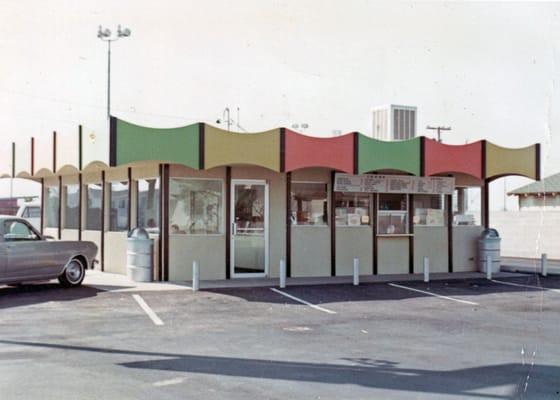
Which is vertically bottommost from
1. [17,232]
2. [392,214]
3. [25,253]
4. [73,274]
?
[73,274]

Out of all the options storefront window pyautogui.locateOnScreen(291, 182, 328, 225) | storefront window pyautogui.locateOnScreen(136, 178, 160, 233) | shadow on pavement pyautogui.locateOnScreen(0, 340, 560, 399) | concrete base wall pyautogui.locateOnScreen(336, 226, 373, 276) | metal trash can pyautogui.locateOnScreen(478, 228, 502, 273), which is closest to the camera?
shadow on pavement pyautogui.locateOnScreen(0, 340, 560, 399)

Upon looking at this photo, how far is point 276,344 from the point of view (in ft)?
28.6

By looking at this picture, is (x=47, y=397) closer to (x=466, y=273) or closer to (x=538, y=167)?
(x=466, y=273)

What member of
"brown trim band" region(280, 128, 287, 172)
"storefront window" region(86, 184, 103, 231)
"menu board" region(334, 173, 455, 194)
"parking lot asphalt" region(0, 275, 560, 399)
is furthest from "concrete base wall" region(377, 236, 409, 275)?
"storefront window" region(86, 184, 103, 231)

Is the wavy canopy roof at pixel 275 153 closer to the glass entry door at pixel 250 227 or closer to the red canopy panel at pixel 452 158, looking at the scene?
the red canopy panel at pixel 452 158

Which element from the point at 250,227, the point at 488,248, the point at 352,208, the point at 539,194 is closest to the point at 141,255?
the point at 250,227

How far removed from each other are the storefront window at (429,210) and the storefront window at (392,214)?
0.32 metres

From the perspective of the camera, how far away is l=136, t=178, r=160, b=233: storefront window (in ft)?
52.6

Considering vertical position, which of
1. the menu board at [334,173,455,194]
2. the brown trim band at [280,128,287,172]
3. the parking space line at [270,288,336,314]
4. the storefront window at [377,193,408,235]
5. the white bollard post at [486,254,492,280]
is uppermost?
the brown trim band at [280,128,287,172]

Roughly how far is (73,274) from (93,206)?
501 centimetres

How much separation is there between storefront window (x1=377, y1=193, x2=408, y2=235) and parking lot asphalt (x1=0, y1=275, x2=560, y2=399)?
4.16m

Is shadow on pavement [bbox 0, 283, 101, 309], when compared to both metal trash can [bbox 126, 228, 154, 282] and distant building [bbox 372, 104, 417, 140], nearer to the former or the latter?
metal trash can [bbox 126, 228, 154, 282]

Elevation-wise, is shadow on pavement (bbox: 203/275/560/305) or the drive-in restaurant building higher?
the drive-in restaurant building

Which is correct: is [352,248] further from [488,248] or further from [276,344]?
[276,344]
